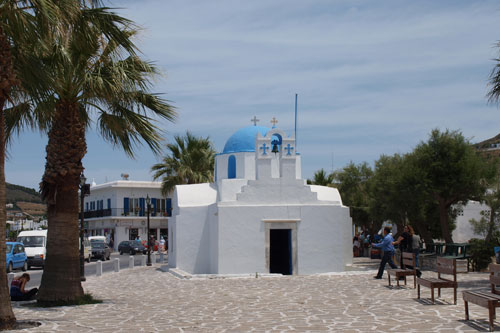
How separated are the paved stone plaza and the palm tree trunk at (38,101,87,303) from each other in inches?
26.9

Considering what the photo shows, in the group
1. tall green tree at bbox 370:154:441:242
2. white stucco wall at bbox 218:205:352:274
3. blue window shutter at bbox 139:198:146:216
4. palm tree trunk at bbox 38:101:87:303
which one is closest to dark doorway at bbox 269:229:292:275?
white stucco wall at bbox 218:205:352:274

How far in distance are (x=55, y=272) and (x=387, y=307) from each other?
720 cm

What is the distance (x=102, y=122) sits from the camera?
14.0 m

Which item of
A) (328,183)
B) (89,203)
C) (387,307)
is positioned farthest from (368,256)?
(89,203)

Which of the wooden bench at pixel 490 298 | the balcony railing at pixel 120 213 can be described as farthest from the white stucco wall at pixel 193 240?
the balcony railing at pixel 120 213

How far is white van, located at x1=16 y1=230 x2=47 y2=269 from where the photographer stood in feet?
102

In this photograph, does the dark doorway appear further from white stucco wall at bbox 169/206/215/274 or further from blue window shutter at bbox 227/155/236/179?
blue window shutter at bbox 227/155/236/179

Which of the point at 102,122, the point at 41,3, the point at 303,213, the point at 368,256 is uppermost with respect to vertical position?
the point at 41,3

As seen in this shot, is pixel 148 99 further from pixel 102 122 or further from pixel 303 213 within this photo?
pixel 303 213

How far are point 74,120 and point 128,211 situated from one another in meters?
45.7

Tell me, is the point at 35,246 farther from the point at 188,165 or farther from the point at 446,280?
the point at 446,280

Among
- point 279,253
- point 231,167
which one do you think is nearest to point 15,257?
point 231,167

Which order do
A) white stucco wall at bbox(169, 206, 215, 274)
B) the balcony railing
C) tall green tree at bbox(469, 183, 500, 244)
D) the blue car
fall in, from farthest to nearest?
the balcony railing, the blue car, tall green tree at bbox(469, 183, 500, 244), white stucco wall at bbox(169, 206, 215, 274)

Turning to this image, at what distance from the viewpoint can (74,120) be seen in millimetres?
13234
